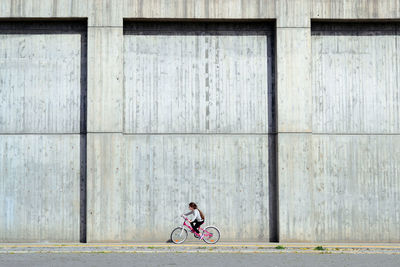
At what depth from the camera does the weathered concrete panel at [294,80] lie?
63.8 ft

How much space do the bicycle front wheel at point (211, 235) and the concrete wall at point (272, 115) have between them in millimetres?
745

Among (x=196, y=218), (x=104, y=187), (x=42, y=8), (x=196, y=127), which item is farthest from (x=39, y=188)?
(x=42, y=8)

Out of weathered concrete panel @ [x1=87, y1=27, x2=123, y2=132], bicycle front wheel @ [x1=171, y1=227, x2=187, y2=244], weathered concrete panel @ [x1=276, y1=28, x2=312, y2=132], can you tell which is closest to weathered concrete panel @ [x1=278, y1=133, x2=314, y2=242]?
weathered concrete panel @ [x1=276, y1=28, x2=312, y2=132]

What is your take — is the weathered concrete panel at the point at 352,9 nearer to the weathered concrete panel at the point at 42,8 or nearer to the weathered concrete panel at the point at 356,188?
the weathered concrete panel at the point at 356,188

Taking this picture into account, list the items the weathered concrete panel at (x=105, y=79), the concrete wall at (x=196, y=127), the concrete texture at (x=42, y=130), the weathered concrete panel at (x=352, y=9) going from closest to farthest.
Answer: the weathered concrete panel at (x=105, y=79) < the concrete texture at (x=42, y=130) < the concrete wall at (x=196, y=127) < the weathered concrete panel at (x=352, y=9)

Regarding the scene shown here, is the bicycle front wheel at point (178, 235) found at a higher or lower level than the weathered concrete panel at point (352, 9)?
lower

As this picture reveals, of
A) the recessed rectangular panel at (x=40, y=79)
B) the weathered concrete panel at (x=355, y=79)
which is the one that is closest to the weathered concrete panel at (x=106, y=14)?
the recessed rectangular panel at (x=40, y=79)

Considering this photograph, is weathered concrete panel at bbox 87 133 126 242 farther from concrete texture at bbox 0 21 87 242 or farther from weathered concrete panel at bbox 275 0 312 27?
weathered concrete panel at bbox 275 0 312 27

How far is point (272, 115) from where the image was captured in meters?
19.9

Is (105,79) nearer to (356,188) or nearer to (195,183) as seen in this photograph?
(195,183)

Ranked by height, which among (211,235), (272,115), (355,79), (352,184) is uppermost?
(355,79)

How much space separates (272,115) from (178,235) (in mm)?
4629

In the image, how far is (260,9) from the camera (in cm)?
1970

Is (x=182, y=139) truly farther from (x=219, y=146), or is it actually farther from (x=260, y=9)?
(x=260, y=9)
